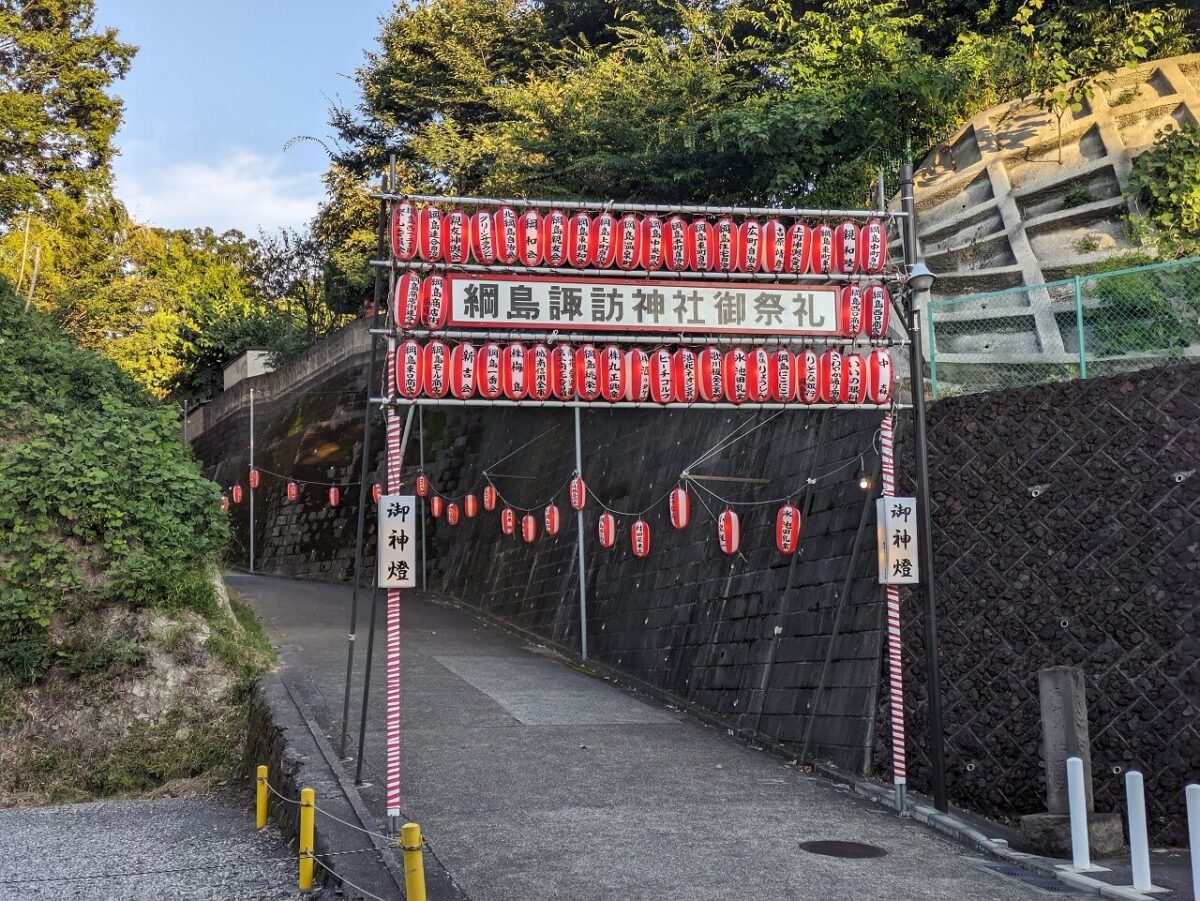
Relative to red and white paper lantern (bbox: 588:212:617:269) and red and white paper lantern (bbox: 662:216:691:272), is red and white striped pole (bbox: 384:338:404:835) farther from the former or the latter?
red and white paper lantern (bbox: 662:216:691:272)

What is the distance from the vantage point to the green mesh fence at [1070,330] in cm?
1109

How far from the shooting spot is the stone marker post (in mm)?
9156

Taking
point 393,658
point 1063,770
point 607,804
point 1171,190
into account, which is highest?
point 1171,190

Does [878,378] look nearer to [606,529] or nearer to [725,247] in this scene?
[725,247]

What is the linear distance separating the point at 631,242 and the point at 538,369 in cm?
173

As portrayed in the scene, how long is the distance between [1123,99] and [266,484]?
89.1 ft

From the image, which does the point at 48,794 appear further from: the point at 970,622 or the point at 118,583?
the point at 970,622

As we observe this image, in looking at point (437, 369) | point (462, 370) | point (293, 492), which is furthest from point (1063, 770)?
point (293, 492)

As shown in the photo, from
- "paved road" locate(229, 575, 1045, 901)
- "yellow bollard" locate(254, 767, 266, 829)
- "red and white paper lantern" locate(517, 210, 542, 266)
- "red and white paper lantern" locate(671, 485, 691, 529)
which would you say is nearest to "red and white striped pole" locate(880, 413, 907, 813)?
"paved road" locate(229, 575, 1045, 901)

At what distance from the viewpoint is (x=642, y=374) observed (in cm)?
1163

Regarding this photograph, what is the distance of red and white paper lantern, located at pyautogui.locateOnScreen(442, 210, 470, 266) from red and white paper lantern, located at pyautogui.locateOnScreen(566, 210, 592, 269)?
3.51 feet

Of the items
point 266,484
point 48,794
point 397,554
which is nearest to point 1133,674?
point 397,554

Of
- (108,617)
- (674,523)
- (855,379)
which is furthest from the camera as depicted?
(674,523)

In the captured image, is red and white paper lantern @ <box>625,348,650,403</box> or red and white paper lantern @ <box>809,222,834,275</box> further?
red and white paper lantern @ <box>809,222,834,275</box>
